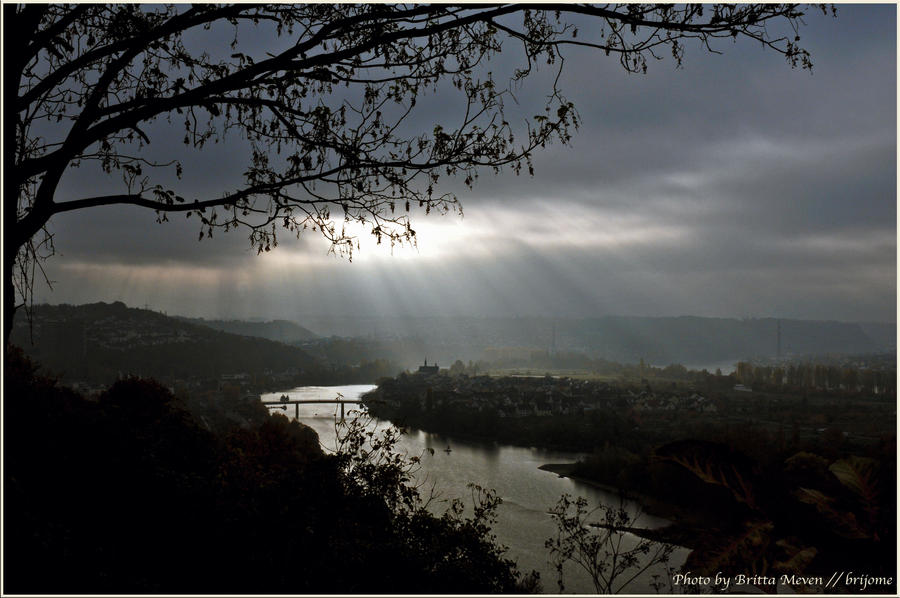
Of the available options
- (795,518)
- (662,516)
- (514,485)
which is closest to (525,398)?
(514,485)

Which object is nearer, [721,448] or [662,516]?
[721,448]

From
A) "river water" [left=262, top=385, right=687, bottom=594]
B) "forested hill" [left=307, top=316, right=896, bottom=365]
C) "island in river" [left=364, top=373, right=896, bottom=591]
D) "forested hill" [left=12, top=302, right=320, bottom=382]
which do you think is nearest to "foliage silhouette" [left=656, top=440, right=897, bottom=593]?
"island in river" [left=364, top=373, right=896, bottom=591]

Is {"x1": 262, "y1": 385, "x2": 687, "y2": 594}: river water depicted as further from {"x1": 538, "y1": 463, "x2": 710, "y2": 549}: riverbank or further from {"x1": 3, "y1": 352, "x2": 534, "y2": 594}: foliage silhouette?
{"x1": 3, "y1": 352, "x2": 534, "y2": 594}: foliage silhouette

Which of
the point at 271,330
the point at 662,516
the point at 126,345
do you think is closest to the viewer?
the point at 662,516

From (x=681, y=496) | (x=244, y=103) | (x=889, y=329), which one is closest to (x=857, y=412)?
(x=681, y=496)

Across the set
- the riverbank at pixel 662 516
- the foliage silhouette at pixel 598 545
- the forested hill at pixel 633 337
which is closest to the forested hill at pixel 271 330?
the forested hill at pixel 633 337

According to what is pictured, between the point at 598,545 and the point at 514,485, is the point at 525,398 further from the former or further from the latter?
the point at 598,545
